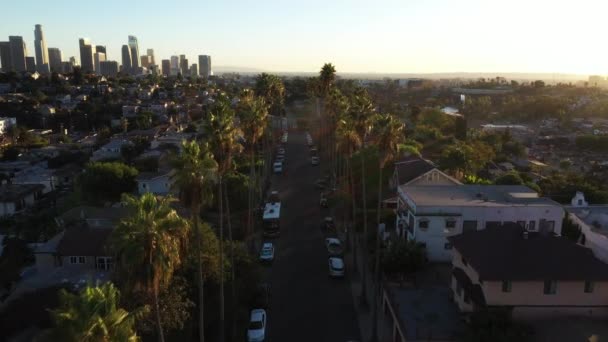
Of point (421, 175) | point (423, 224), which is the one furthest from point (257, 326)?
point (421, 175)

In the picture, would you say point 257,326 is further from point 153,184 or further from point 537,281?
point 153,184

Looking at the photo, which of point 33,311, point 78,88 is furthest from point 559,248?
point 78,88

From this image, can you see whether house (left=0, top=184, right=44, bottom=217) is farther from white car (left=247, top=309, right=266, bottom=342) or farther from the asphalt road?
white car (left=247, top=309, right=266, bottom=342)

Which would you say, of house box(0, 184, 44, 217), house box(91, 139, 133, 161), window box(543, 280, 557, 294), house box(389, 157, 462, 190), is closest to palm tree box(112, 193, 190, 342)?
window box(543, 280, 557, 294)

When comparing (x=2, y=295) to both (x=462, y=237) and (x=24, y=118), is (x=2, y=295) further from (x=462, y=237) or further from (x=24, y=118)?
(x=24, y=118)

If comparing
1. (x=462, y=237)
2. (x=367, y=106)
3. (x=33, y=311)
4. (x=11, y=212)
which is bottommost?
(x=11, y=212)

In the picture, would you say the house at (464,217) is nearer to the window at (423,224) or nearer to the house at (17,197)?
the window at (423,224)

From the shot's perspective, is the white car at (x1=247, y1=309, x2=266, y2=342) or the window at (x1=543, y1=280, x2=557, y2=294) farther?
the white car at (x1=247, y1=309, x2=266, y2=342)
